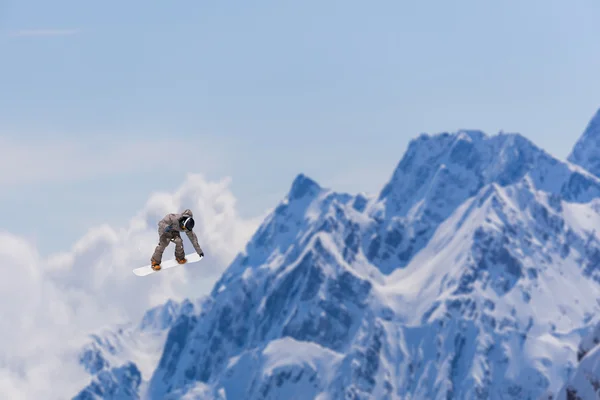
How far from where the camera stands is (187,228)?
1314 inches

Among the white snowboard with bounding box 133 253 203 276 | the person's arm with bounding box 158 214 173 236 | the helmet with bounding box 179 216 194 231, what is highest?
the helmet with bounding box 179 216 194 231

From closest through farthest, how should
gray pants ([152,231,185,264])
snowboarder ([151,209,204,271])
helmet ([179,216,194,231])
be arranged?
1. helmet ([179,216,194,231])
2. snowboarder ([151,209,204,271])
3. gray pants ([152,231,185,264])

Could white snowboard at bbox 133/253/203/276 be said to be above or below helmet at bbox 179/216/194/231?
below

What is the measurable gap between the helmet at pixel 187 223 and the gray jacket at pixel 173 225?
0.10 m

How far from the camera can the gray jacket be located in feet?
110

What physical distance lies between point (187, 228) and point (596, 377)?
584 ft

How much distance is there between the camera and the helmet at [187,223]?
1314 inches

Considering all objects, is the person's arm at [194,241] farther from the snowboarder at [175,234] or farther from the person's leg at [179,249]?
the person's leg at [179,249]

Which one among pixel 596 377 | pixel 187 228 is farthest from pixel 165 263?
pixel 596 377

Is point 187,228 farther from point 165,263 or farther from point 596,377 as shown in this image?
point 596,377

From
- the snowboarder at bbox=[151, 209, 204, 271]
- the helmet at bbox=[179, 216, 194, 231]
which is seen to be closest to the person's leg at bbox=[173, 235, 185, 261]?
the snowboarder at bbox=[151, 209, 204, 271]

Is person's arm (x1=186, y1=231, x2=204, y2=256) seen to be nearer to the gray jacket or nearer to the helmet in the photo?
the gray jacket

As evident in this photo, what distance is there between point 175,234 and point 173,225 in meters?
0.46

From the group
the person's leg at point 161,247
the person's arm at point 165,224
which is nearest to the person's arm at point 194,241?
the person's arm at point 165,224
